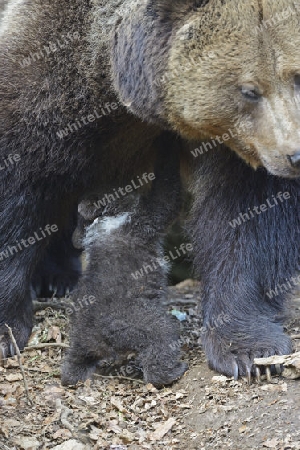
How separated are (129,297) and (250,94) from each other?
167cm

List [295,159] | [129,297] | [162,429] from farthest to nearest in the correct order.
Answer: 1. [129,297]
2. [162,429]
3. [295,159]

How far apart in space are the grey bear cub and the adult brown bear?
19cm

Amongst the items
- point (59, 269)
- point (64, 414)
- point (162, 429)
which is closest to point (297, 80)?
point (162, 429)

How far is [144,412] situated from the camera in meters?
5.98

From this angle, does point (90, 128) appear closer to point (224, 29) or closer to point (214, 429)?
point (224, 29)

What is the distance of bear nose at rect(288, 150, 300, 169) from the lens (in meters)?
5.42

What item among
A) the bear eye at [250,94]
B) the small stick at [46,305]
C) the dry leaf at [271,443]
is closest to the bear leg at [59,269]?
the small stick at [46,305]

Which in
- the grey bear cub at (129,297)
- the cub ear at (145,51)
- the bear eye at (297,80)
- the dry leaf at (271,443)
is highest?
the cub ear at (145,51)

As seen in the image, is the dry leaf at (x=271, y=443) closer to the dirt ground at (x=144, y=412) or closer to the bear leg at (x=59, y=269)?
the dirt ground at (x=144, y=412)

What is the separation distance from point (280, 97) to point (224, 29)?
0.54 metres

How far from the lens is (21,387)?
622cm

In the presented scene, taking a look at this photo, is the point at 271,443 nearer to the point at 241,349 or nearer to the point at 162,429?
the point at 162,429

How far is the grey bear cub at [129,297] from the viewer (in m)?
6.12

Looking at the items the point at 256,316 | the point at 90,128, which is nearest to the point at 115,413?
the point at 256,316
